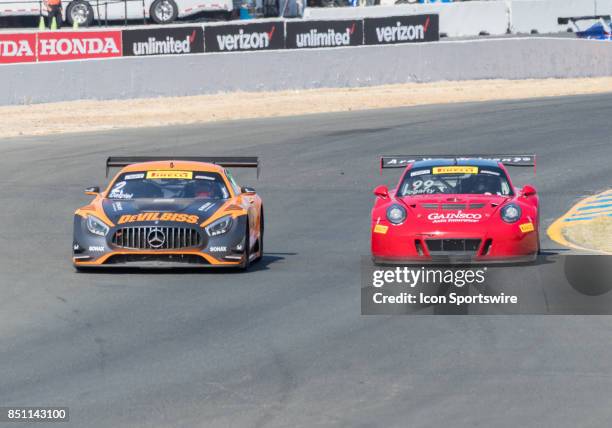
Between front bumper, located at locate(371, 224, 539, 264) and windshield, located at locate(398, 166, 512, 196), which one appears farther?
windshield, located at locate(398, 166, 512, 196)

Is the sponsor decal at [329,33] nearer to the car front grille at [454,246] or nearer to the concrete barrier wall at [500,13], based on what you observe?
the concrete barrier wall at [500,13]

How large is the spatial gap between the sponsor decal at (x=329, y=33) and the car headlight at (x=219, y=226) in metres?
25.1

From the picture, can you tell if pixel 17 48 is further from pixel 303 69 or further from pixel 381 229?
pixel 381 229

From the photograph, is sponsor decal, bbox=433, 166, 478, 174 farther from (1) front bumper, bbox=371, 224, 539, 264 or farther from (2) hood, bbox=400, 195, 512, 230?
(1) front bumper, bbox=371, 224, 539, 264

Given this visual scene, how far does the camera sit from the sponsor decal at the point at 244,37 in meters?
38.9

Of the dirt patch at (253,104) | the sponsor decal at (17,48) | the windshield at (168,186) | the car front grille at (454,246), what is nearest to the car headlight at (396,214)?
the car front grille at (454,246)

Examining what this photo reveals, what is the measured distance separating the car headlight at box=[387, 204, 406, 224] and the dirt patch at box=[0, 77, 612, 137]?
59.5ft

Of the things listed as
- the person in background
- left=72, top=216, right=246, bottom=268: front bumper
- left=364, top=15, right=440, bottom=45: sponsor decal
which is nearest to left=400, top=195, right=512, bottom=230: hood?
left=72, top=216, right=246, bottom=268: front bumper

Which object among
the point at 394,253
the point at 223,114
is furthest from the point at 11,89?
the point at 394,253

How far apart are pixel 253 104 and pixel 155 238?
73.4ft

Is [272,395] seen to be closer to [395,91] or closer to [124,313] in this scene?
[124,313]

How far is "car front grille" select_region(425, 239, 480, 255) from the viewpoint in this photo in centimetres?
1512

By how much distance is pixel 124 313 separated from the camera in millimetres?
13047

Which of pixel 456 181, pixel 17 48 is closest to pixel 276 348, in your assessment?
pixel 456 181
